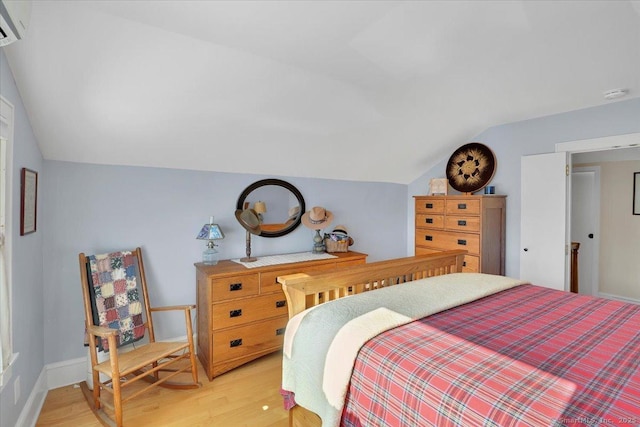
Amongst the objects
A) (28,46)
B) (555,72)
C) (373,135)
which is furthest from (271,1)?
(555,72)

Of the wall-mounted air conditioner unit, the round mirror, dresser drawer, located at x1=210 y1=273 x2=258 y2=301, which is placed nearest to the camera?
the wall-mounted air conditioner unit

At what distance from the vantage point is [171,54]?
72.1 inches

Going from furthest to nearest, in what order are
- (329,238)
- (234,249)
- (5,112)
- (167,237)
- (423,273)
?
1. (329,238)
2. (234,249)
3. (167,237)
4. (423,273)
5. (5,112)

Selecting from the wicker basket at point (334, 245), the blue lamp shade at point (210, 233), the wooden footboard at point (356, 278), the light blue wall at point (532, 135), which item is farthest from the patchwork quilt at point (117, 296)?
the light blue wall at point (532, 135)

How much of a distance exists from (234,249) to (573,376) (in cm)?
255

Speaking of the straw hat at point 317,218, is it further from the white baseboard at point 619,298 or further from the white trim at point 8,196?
the white baseboard at point 619,298

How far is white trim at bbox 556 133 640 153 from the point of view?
274cm

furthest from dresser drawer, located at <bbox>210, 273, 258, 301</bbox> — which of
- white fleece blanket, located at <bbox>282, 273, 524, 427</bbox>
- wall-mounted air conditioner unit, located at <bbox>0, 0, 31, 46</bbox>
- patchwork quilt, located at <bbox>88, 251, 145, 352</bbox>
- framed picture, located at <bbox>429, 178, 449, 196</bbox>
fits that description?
framed picture, located at <bbox>429, 178, 449, 196</bbox>

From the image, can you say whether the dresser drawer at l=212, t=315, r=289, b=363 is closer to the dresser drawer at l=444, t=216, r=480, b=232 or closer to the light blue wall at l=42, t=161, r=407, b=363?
the light blue wall at l=42, t=161, r=407, b=363

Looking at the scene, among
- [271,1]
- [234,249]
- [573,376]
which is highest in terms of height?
[271,1]

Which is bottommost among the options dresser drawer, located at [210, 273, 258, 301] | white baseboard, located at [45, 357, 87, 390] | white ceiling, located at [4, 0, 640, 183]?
white baseboard, located at [45, 357, 87, 390]

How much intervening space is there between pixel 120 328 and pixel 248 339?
0.93m

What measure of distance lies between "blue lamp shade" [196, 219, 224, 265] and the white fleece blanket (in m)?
1.26

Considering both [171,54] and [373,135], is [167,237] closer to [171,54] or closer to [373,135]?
[171,54]
